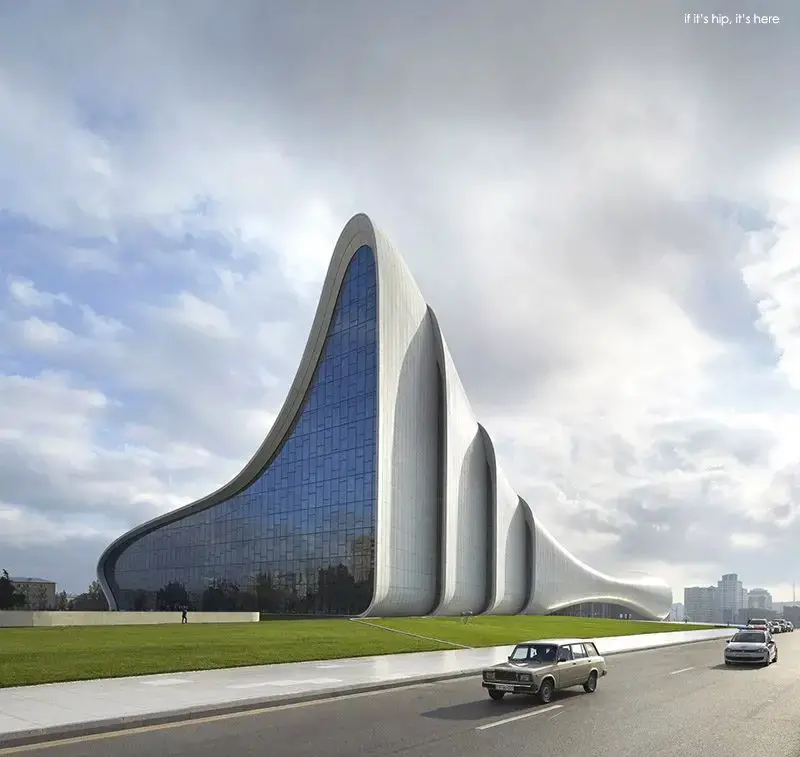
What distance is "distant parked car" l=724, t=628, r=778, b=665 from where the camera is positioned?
28703mm

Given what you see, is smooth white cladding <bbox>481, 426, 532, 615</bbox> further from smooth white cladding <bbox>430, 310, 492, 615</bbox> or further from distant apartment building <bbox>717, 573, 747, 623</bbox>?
distant apartment building <bbox>717, 573, 747, 623</bbox>

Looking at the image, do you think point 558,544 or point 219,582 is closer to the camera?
point 219,582

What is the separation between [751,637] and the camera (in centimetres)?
3019

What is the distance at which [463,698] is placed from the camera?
17828 millimetres

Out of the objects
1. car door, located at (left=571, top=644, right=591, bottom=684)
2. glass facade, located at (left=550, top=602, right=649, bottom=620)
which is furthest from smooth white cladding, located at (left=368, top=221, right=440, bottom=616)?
car door, located at (left=571, top=644, right=591, bottom=684)

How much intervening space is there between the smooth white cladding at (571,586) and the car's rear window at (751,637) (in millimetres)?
43481

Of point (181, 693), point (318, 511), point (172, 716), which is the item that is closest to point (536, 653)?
point (181, 693)

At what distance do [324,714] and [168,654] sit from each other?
30.9 feet

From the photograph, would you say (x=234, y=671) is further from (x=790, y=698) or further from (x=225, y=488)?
(x=225, y=488)

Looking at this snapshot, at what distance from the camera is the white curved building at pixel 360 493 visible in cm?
5106

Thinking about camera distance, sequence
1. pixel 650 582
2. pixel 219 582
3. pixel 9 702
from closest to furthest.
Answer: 1. pixel 9 702
2. pixel 219 582
3. pixel 650 582

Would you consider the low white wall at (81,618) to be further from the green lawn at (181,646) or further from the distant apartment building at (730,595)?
the distant apartment building at (730,595)

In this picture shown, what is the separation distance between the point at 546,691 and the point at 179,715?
741cm

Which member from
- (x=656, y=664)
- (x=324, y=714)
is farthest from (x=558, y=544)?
(x=324, y=714)
